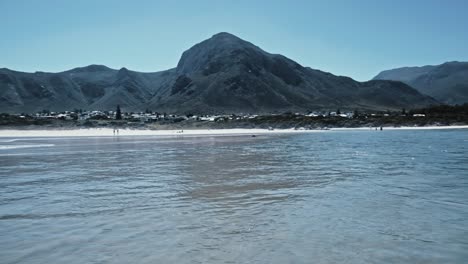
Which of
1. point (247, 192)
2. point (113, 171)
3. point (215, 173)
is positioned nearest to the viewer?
point (247, 192)

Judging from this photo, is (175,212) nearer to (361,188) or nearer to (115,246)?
(115,246)

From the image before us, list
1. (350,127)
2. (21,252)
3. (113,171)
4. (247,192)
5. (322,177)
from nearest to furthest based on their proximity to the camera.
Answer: (21,252)
(247,192)
(322,177)
(113,171)
(350,127)

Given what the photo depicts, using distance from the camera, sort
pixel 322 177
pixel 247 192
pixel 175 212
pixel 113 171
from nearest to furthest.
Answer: pixel 175 212 < pixel 247 192 < pixel 322 177 < pixel 113 171

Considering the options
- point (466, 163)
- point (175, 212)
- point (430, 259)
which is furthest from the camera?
point (466, 163)

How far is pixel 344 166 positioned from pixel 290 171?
4.58m

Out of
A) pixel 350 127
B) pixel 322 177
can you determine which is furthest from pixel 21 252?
pixel 350 127

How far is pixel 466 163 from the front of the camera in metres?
26.6

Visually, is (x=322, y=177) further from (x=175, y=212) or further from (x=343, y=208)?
(x=175, y=212)

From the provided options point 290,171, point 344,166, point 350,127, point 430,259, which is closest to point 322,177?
point 290,171

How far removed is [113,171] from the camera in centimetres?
2458

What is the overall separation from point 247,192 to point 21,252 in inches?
358

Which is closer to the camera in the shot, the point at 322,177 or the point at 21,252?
the point at 21,252

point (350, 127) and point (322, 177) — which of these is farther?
point (350, 127)

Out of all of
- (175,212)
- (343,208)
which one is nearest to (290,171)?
(343,208)
